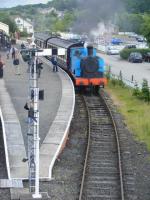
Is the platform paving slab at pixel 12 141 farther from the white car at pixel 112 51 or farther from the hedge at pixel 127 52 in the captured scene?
the white car at pixel 112 51

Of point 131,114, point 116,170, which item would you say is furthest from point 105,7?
point 116,170

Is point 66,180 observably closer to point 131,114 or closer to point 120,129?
point 120,129

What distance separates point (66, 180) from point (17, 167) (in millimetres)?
1520

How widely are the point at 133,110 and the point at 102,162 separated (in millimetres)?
9290

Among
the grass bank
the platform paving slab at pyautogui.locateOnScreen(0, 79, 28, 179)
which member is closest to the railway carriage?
the grass bank

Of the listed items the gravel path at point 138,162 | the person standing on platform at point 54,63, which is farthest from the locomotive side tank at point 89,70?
the gravel path at point 138,162

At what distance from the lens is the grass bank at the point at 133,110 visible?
21.1 metres

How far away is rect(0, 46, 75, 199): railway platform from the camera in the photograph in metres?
15.8

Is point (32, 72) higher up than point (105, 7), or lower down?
lower down

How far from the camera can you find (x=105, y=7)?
32.2m

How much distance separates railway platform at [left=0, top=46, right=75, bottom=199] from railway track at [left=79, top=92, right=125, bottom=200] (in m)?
1.02

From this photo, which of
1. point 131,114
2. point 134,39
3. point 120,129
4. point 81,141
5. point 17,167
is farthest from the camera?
point 134,39

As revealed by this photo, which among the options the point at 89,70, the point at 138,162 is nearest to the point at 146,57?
the point at 89,70

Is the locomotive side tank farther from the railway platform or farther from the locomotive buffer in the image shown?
the locomotive buffer
